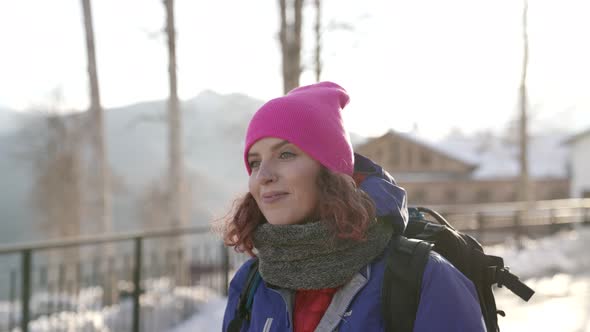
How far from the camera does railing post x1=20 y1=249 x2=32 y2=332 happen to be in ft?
16.0

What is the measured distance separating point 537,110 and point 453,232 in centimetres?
2246

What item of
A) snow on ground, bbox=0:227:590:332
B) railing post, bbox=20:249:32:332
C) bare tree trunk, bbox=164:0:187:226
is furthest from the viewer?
bare tree trunk, bbox=164:0:187:226

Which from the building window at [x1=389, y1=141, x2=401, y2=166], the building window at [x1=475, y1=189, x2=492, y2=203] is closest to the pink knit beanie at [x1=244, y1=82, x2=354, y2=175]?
the building window at [x1=389, y1=141, x2=401, y2=166]

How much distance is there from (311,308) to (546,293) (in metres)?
7.64

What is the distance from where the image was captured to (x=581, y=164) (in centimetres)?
3706

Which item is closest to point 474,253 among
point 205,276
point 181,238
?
point 205,276

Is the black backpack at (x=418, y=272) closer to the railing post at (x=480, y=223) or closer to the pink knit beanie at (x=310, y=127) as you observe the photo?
the pink knit beanie at (x=310, y=127)

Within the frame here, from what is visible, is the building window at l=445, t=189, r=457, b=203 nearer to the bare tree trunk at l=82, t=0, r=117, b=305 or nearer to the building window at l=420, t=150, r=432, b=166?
the building window at l=420, t=150, r=432, b=166

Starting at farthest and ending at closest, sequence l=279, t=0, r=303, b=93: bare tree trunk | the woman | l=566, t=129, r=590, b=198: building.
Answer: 1. l=566, t=129, r=590, b=198: building
2. l=279, t=0, r=303, b=93: bare tree trunk
3. the woman

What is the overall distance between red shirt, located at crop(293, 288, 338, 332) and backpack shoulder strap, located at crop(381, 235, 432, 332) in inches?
7.4

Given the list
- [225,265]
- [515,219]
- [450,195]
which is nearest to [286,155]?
[225,265]

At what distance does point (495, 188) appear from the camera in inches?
1681

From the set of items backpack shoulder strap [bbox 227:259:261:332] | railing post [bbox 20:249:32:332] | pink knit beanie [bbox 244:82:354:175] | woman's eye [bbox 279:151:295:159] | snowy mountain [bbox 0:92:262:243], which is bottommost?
snowy mountain [bbox 0:92:262:243]

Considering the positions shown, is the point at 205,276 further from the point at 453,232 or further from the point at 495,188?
the point at 495,188
